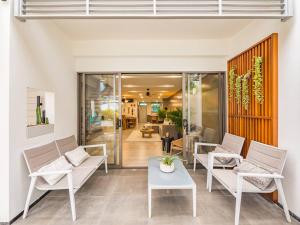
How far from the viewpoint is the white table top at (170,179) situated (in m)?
2.62

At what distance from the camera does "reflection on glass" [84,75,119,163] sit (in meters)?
4.93

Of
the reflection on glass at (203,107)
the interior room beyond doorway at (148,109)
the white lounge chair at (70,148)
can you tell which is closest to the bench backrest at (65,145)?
the white lounge chair at (70,148)

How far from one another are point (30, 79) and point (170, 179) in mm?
2484

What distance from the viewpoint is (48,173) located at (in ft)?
8.48

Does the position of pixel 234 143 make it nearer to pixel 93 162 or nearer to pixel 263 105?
pixel 263 105

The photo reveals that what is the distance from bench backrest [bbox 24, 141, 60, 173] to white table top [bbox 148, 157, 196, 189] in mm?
1561

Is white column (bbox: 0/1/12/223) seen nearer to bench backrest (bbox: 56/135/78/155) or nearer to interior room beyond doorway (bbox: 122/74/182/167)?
bench backrest (bbox: 56/135/78/155)

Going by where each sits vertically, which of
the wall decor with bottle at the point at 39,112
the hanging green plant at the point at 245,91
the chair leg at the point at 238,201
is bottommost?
the chair leg at the point at 238,201

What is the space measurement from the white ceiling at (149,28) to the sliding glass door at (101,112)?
97 cm

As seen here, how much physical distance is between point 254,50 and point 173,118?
319 cm

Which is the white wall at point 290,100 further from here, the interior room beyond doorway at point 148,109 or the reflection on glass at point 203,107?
the interior room beyond doorway at point 148,109

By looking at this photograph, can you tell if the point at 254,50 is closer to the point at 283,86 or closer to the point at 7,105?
the point at 283,86

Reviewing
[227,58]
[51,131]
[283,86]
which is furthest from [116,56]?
[283,86]

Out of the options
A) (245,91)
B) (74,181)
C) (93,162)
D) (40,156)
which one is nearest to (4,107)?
(40,156)
